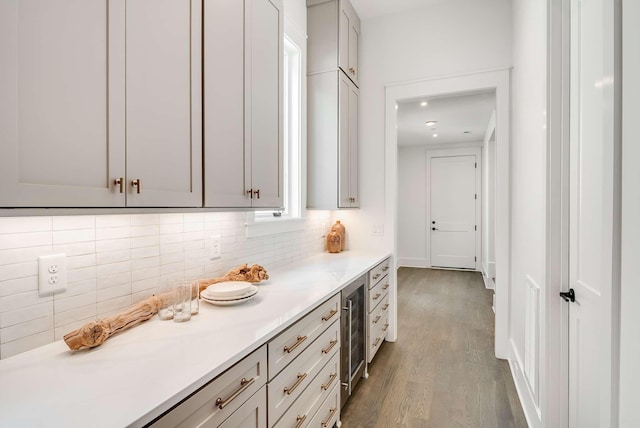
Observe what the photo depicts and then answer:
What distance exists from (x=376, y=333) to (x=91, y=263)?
2138 mm

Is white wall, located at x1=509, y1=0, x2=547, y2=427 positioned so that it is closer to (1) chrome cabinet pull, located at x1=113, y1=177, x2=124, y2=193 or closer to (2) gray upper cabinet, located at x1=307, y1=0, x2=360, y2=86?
(2) gray upper cabinet, located at x1=307, y1=0, x2=360, y2=86

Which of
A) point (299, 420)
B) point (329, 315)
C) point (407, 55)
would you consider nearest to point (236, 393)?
point (299, 420)

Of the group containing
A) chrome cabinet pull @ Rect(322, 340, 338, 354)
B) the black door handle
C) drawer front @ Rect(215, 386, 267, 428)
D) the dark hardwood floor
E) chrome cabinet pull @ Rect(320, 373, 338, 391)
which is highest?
the black door handle

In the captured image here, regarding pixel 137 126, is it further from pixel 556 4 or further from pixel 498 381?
pixel 498 381

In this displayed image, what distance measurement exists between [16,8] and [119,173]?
0.41 meters

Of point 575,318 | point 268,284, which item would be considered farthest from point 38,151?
point 575,318

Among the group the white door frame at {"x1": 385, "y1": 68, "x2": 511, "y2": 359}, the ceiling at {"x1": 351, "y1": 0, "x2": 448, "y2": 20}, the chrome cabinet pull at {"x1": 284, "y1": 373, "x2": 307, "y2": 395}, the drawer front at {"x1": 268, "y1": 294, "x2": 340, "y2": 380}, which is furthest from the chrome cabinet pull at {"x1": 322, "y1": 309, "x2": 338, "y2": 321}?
the ceiling at {"x1": 351, "y1": 0, "x2": 448, "y2": 20}

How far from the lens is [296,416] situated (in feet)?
4.45

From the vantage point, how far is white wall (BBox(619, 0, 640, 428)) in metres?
0.73

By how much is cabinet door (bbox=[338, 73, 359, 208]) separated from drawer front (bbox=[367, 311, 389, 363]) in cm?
102

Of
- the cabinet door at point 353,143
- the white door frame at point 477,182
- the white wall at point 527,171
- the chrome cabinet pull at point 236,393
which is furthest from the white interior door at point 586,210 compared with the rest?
the white door frame at point 477,182

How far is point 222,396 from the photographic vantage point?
937 mm

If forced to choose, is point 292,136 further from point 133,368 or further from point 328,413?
point 133,368

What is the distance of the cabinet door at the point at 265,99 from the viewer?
156cm
